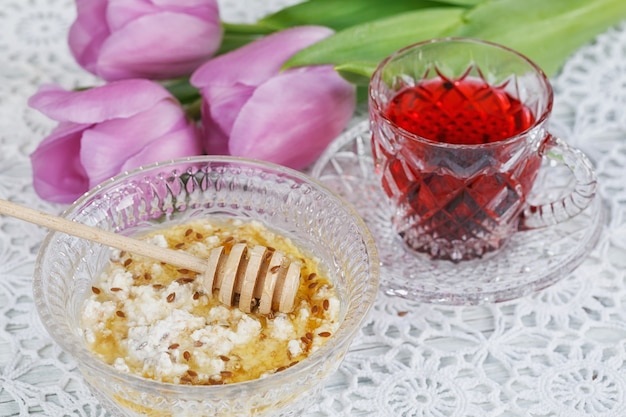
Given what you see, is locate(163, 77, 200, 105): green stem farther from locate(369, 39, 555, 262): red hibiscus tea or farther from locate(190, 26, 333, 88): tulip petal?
locate(369, 39, 555, 262): red hibiscus tea

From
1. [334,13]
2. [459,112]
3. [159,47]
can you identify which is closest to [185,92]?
[159,47]

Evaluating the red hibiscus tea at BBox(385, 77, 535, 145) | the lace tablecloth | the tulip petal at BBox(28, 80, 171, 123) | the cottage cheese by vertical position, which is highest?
the tulip petal at BBox(28, 80, 171, 123)

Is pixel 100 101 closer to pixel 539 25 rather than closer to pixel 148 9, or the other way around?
pixel 148 9

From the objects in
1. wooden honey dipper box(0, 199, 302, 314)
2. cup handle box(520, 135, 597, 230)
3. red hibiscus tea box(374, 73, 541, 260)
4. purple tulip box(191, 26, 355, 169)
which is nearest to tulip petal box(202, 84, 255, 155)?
purple tulip box(191, 26, 355, 169)

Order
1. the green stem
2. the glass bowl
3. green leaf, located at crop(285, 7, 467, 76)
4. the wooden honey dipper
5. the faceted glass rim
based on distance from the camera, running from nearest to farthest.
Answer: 1. the glass bowl
2. the wooden honey dipper
3. the faceted glass rim
4. green leaf, located at crop(285, 7, 467, 76)
5. the green stem

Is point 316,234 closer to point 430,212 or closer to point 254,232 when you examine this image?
point 254,232

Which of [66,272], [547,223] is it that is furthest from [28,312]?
[547,223]
